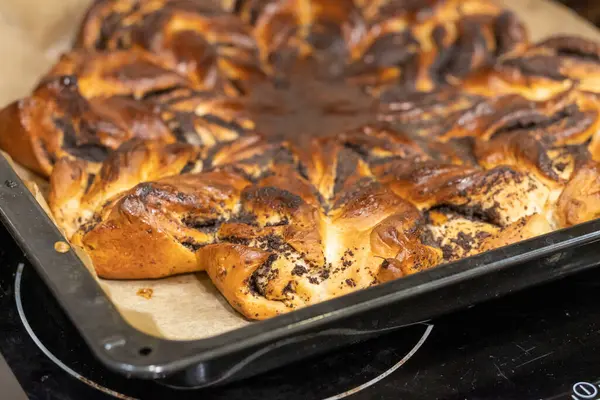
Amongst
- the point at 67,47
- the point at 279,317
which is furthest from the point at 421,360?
the point at 67,47

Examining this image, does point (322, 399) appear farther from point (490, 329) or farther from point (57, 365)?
point (57, 365)

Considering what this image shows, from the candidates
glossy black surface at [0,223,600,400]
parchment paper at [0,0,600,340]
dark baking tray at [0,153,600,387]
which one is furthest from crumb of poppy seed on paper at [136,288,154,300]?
dark baking tray at [0,153,600,387]

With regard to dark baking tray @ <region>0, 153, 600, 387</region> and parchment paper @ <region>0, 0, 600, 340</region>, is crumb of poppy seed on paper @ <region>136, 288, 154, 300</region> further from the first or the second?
dark baking tray @ <region>0, 153, 600, 387</region>

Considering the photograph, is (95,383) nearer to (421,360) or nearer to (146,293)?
(146,293)

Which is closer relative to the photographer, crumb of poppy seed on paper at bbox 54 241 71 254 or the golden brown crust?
crumb of poppy seed on paper at bbox 54 241 71 254

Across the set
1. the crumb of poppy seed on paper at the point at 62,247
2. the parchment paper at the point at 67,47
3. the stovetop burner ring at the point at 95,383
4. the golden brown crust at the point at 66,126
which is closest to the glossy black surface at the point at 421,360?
the stovetop burner ring at the point at 95,383

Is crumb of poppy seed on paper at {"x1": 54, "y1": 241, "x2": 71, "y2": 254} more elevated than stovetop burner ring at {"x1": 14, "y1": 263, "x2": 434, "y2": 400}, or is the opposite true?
crumb of poppy seed on paper at {"x1": 54, "y1": 241, "x2": 71, "y2": 254}
